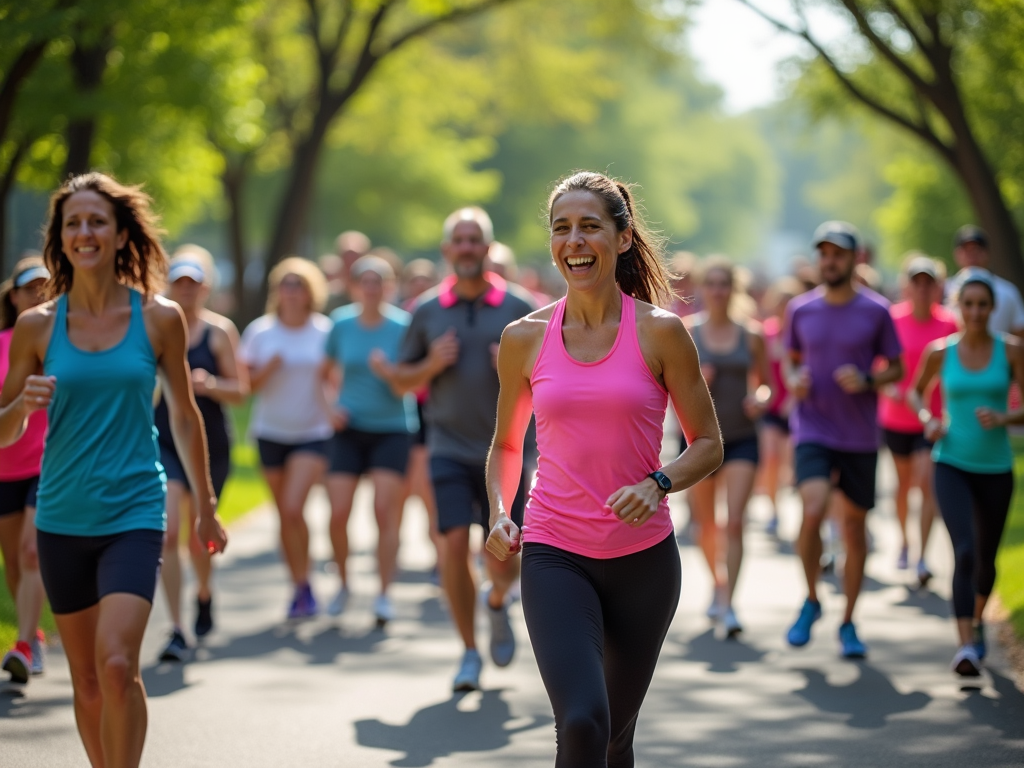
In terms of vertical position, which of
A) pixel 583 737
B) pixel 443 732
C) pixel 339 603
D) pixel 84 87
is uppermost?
pixel 84 87

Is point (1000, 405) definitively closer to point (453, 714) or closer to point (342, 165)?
point (453, 714)

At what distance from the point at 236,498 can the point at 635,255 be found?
11.5m

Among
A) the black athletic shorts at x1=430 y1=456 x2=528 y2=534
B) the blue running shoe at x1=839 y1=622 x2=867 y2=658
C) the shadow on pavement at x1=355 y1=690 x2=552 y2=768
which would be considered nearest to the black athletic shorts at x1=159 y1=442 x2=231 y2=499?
the black athletic shorts at x1=430 y1=456 x2=528 y2=534

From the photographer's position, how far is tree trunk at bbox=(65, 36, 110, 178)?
14984 mm

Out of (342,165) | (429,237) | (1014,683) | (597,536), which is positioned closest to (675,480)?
(597,536)

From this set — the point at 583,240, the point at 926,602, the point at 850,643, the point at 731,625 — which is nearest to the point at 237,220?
the point at 926,602

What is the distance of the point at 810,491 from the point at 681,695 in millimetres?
1643

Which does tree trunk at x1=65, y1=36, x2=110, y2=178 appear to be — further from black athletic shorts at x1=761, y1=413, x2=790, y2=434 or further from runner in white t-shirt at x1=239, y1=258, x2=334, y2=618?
black athletic shorts at x1=761, y1=413, x2=790, y2=434

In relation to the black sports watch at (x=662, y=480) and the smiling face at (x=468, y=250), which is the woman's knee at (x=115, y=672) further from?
the smiling face at (x=468, y=250)

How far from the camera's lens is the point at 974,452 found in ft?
27.6

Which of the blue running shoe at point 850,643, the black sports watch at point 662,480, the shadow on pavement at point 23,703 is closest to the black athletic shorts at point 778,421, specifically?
the blue running shoe at point 850,643

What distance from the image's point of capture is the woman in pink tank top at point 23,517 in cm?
787

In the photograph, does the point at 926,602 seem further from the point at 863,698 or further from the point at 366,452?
the point at 366,452

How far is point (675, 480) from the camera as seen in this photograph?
475 centimetres
